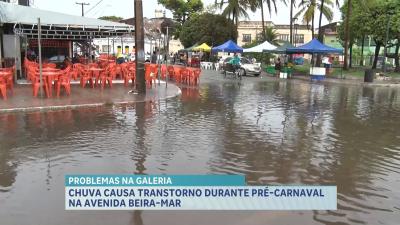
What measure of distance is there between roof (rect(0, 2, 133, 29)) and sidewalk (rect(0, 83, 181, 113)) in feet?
8.79

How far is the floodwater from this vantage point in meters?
5.30

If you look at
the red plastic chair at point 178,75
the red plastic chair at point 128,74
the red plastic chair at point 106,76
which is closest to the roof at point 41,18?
the red plastic chair at point 128,74

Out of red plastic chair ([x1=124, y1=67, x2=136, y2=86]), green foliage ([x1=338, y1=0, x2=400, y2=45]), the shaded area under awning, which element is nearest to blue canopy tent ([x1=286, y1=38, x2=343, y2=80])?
green foliage ([x1=338, y1=0, x2=400, y2=45])

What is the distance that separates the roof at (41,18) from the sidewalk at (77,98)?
2680 millimetres

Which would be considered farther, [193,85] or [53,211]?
[193,85]

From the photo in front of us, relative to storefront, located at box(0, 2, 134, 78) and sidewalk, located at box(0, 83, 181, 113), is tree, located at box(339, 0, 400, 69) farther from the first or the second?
sidewalk, located at box(0, 83, 181, 113)

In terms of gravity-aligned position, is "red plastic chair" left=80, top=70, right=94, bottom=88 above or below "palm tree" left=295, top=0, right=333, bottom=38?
below

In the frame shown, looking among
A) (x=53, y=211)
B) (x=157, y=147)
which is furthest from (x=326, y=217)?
(x=157, y=147)

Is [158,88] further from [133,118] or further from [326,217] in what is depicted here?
[326,217]

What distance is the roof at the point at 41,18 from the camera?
19125 mm

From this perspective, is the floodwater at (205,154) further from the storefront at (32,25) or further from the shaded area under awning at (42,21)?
the storefront at (32,25)

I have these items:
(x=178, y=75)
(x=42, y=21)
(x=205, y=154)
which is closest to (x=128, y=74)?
(x=42, y=21)

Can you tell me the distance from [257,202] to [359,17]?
3835 centimetres

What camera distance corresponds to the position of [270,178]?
683 centimetres
